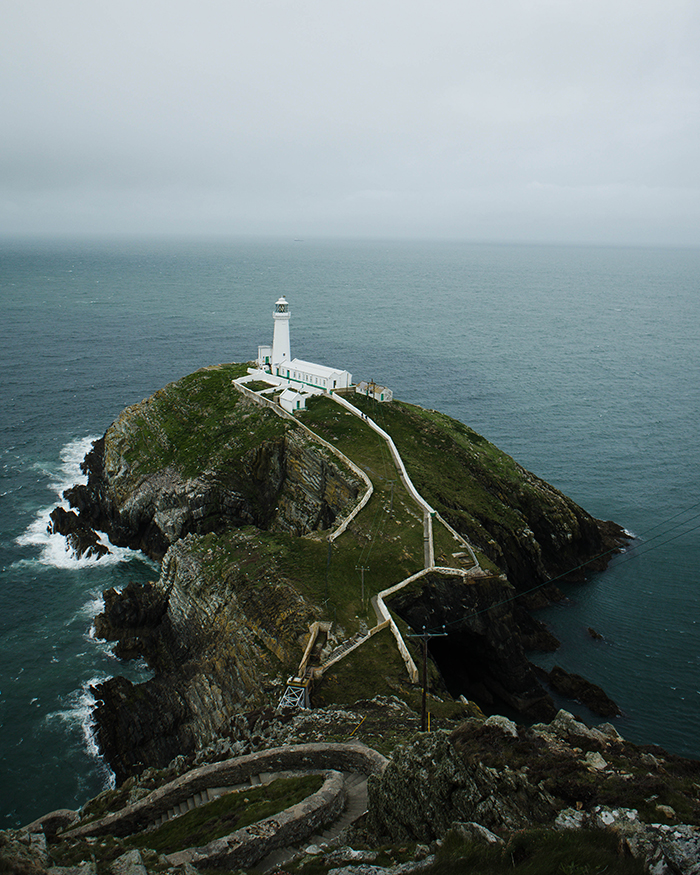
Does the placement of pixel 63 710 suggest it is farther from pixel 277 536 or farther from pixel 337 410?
pixel 337 410

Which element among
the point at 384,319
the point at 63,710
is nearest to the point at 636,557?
the point at 63,710

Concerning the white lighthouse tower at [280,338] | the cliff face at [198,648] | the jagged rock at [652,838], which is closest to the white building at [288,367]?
the white lighthouse tower at [280,338]

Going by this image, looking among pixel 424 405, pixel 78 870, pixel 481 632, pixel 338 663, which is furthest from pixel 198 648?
pixel 424 405

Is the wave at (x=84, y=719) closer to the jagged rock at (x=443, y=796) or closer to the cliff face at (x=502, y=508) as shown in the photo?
the jagged rock at (x=443, y=796)

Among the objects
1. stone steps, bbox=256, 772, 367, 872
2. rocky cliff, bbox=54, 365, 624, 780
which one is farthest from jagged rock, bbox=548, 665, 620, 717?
stone steps, bbox=256, 772, 367, 872

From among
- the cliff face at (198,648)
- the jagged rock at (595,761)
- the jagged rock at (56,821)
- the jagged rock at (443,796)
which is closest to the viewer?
the jagged rock at (443,796)
